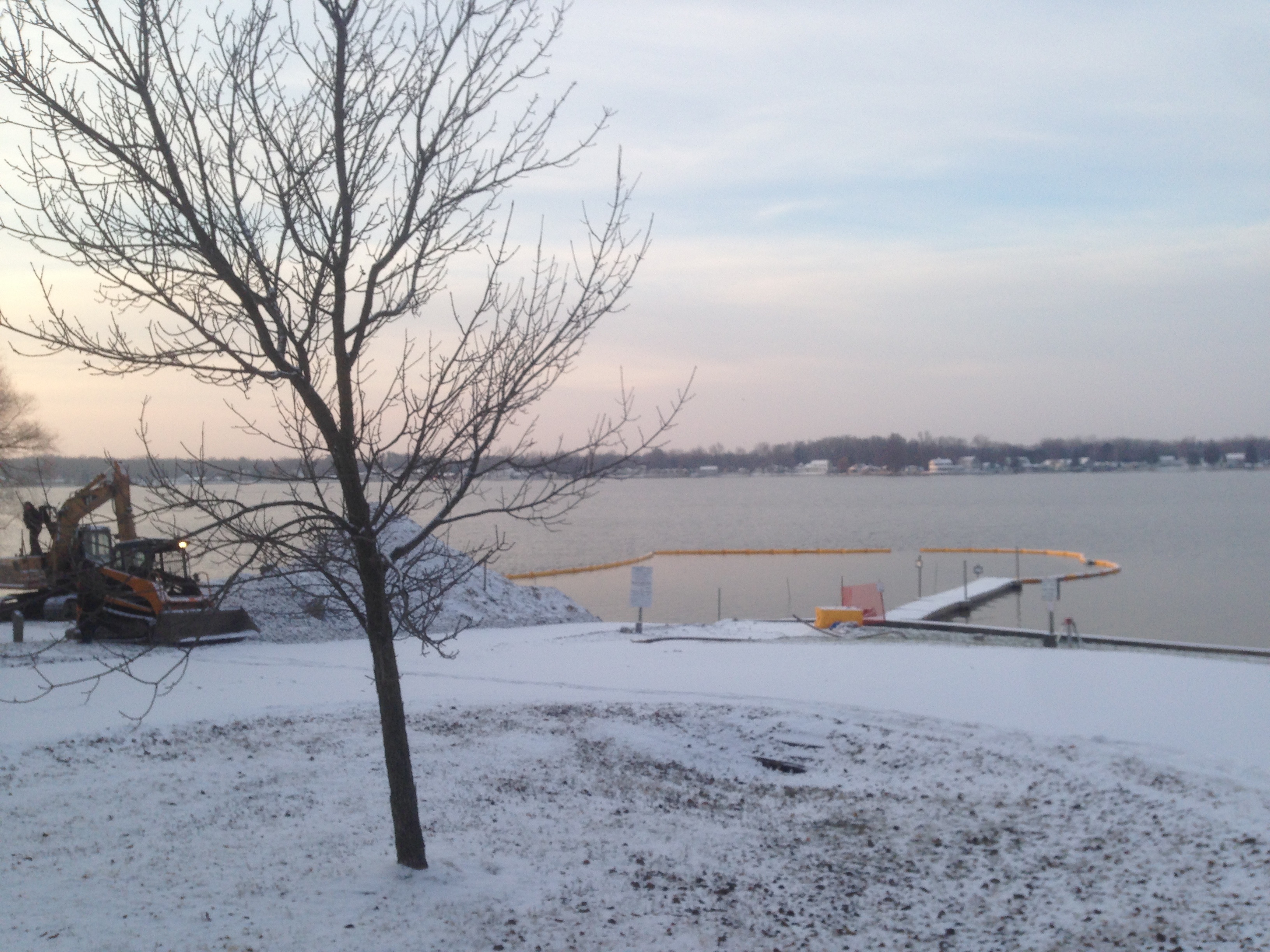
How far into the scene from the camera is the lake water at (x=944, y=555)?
3438cm

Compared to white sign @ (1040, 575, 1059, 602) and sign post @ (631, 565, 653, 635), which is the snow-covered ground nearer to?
white sign @ (1040, 575, 1059, 602)

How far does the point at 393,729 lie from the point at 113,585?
7.54 meters

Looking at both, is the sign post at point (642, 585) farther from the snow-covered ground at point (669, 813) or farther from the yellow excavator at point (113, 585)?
the yellow excavator at point (113, 585)

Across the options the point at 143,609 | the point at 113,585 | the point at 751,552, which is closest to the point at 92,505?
the point at 143,609

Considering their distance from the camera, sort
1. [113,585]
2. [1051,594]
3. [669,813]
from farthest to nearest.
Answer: [1051,594], [113,585], [669,813]

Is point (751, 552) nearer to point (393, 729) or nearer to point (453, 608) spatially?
point (453, 608)

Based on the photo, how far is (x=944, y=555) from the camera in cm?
5991

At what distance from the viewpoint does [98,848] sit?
266 inches

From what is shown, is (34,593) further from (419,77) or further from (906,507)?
(906,507)

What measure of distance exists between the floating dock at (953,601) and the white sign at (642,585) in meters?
7.65

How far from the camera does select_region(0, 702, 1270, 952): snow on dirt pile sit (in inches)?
223

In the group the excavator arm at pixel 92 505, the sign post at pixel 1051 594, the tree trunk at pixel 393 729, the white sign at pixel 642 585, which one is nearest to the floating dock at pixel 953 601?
the sign post at pixel 1051 594

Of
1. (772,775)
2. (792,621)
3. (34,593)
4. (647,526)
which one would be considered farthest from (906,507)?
(772,775)

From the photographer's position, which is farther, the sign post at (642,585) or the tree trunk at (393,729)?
the sign post at (642,585)
